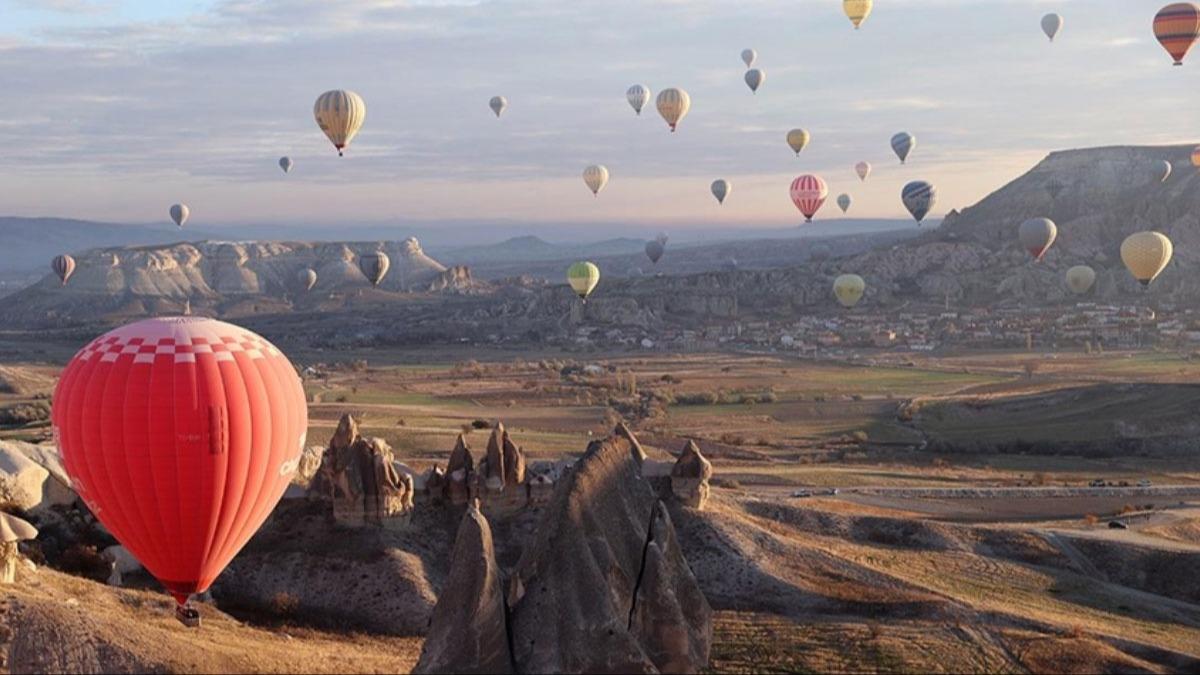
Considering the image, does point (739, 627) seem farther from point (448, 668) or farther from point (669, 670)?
point (448, 668)

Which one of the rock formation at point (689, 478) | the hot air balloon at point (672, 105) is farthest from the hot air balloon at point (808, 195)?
the rock formation at point (689, 478)

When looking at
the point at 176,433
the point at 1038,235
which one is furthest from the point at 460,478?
the point at 1038,235

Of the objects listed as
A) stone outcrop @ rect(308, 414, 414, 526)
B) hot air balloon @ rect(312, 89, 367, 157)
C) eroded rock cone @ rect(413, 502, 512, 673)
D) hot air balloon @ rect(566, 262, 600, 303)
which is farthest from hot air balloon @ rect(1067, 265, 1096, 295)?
eroded rock cone @ rect(413, 502, 512, 673)

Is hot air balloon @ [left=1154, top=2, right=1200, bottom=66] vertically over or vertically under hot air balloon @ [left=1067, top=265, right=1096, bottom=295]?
over

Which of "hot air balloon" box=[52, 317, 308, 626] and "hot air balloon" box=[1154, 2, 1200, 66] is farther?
"hot air balloon" box=[1154, 2, 1200, 66]

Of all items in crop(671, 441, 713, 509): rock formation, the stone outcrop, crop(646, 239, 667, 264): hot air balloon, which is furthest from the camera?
crop(646, 239, 667, 264): hot air balloon

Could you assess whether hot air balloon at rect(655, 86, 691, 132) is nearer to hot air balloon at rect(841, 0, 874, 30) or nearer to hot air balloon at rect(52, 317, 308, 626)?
hot air balloon at rect(841, 0, 874, 30)

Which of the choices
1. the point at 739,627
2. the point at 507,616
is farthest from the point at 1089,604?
the point at 507,616
